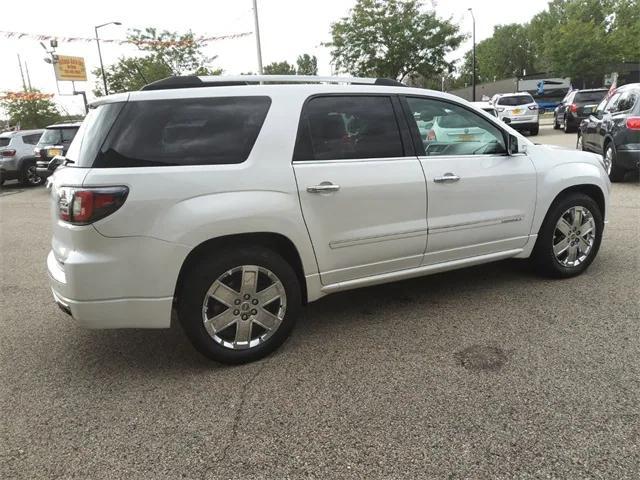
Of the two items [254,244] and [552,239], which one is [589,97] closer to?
[552,239]

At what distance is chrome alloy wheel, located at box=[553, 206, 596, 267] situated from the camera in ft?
15.1

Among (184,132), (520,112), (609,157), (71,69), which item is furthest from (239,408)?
(71,69)

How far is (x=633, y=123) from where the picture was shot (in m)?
8.66

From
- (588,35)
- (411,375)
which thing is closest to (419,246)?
(411,375)

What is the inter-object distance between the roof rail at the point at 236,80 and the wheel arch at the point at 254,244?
Answer: 3.37 feet

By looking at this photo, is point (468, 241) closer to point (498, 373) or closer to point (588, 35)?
point (498, 373)

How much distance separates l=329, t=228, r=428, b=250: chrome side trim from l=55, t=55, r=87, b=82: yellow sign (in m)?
42.6

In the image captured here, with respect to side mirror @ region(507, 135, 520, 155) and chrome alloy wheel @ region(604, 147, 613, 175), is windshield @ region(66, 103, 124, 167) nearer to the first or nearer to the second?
side mirror @ region(507, 135, 520, 155)

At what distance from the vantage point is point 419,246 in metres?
3.89

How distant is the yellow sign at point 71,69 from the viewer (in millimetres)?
40425

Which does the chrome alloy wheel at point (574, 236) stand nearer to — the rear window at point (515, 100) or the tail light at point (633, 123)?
the tail light at point (633, 123)

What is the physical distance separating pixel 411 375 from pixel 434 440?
2.05 ft

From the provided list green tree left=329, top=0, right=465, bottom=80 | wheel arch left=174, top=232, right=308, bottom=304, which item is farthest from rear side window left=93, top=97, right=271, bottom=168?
green tree left=329, top=0, right=465, bottom=80

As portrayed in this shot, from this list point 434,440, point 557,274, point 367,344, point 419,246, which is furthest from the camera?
point 557,274
